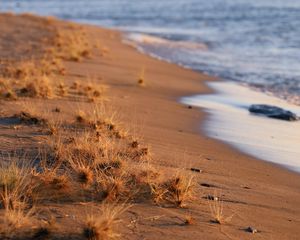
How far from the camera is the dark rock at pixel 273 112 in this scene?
12.1 metres

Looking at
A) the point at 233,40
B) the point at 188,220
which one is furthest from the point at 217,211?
the point at 233,40

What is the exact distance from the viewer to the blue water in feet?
61.1

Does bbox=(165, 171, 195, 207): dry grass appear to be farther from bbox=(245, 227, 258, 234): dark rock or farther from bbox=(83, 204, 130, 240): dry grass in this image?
bbox=(83, 204, 130, 240): dry grass

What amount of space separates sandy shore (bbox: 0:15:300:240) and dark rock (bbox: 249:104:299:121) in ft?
3.81

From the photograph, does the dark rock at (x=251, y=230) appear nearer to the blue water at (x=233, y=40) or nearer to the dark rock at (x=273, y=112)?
the dark rock at (x=273, y=112)

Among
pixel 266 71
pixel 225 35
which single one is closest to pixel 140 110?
pixel 266 71

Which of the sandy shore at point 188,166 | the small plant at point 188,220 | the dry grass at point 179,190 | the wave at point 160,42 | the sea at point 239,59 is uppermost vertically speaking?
the dry grass at point 179,190

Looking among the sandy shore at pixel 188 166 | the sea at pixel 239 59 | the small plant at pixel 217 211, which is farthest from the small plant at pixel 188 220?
the sea at pixel 239 59

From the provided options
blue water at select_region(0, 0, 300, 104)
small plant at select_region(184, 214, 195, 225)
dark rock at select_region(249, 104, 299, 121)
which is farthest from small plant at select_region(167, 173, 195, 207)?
blue water at select_region(0, 0, 300, 104)

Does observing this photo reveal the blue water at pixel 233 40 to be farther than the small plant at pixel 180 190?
Yes

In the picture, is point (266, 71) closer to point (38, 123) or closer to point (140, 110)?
point (140, 110)

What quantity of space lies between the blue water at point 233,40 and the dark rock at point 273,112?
6.88ft

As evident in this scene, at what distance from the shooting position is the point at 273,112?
491 inches

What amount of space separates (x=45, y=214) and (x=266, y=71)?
14482 millimetres
